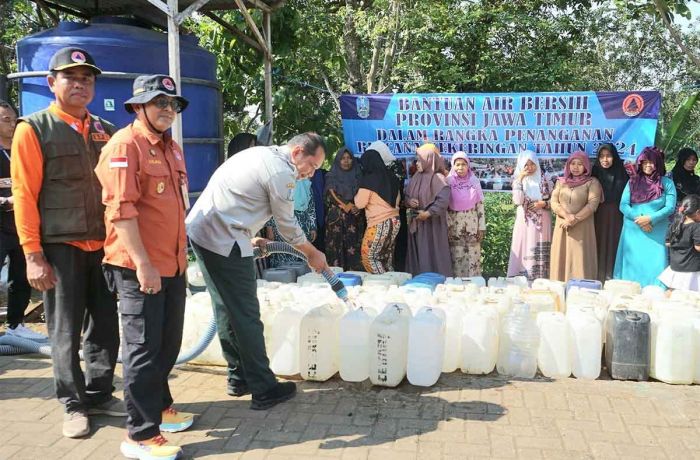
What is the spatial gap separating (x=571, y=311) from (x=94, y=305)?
2.93 m

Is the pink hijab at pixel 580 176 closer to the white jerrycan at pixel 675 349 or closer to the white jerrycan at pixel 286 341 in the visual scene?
the white jerrycan at pixel 675 349

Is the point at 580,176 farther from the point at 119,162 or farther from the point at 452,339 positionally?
the point at 119,162

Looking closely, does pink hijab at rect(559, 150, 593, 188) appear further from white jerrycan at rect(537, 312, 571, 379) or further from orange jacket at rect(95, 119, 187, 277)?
orange jacket at rect(95, 119, 187, 277)

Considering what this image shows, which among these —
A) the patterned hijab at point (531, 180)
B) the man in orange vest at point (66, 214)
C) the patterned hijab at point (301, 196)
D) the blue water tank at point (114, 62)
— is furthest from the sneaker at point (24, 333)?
the patterned hijab at point (531, 180)

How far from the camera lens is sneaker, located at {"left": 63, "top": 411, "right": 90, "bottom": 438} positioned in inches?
125

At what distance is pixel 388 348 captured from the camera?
375 cm

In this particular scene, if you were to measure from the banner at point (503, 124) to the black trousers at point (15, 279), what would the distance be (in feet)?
12.8

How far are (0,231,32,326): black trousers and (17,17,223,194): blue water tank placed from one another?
1515mm

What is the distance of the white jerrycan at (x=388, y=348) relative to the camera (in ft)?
12.3

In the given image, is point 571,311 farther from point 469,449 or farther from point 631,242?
point 631,242

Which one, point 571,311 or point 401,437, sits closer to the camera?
point 401,437

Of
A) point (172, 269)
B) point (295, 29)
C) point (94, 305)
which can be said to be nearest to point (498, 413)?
point (172, 269)

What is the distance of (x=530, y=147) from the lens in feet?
22.8

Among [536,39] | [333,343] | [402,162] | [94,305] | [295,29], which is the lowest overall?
[333,343]
